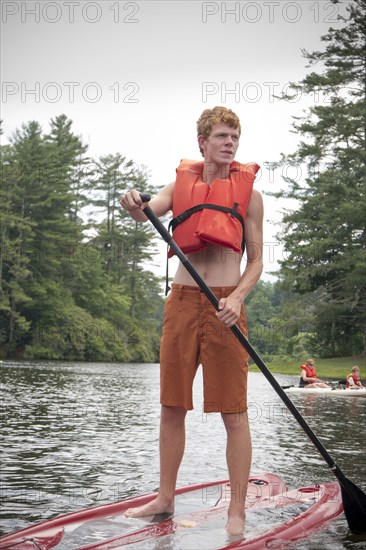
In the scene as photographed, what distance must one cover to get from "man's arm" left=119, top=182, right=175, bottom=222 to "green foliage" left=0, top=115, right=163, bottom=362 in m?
42.5

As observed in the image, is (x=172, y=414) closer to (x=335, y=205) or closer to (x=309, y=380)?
(x=309, y=380)

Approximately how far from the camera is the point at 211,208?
14.4 feet

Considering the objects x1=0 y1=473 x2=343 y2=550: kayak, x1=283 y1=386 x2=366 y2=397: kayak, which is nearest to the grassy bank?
x1=283 y1=386 x2=366 y2=397: kayak

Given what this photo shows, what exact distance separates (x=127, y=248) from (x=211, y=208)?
6500 cm

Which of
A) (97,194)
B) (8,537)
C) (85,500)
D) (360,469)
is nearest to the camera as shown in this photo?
(8,537)

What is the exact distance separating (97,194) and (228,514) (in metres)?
65.0

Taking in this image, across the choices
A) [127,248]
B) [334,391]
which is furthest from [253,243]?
[127,248]

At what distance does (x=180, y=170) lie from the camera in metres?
4.66

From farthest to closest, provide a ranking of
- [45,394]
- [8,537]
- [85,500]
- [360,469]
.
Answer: [45,394], [360,469], [85,500], [8,537]

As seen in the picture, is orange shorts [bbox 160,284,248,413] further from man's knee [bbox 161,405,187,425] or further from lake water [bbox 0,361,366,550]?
lake water [bbox 0,361,366,550]

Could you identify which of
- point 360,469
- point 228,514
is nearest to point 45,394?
point 360,469

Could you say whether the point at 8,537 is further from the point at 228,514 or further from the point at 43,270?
the point at 43,270

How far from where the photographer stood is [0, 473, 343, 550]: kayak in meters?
3.83

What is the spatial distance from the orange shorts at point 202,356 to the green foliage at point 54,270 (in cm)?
4271
